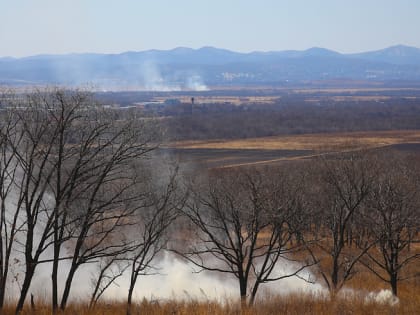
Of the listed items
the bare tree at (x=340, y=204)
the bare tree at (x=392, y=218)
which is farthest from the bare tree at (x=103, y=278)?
the bare tree at (x=392, y=218)

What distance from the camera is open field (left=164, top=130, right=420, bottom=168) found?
67312mm

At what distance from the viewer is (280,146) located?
86.2 meters

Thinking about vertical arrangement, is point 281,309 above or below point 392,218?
above

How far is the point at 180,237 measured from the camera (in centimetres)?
2994

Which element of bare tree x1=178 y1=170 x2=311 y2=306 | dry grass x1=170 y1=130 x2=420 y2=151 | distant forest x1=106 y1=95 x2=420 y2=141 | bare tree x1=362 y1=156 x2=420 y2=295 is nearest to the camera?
bare tree x1=178 y1=170 x2=311 y2=306

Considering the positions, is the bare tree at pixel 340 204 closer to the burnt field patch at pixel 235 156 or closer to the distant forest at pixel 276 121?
the burnt field patch at pixel 235 156

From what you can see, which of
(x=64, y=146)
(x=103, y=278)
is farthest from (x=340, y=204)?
(x=64, y=146)

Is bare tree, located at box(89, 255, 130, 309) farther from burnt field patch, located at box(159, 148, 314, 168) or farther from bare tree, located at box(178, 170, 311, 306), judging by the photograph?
burnt field patch, located at box(159, 148, 314, 168)

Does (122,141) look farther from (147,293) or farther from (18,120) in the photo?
(147,293)

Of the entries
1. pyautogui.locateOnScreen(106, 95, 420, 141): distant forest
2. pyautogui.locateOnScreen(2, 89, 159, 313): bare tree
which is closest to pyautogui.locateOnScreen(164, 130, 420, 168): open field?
pyautogui.locateOnScreen(106, 95, 420, 141): distant forest

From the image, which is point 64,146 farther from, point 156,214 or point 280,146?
point 280,146

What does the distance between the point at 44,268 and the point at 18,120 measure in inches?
404

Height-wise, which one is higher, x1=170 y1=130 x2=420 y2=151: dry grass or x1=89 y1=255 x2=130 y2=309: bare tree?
x1=89 y1=255 x2=130 y2=309: bare tree

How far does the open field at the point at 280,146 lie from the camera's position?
67.3 meters
